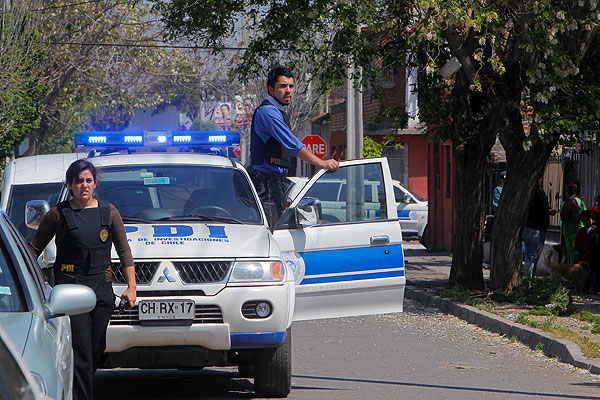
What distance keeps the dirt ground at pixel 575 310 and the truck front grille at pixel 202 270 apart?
17.0 ft

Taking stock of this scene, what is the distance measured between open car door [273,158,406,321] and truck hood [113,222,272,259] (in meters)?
0.84

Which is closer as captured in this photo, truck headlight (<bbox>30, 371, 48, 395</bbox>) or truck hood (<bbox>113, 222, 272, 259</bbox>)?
truck headlight (<bbox>30, 371, 48, 395</bbox>)

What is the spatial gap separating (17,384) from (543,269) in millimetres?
17954

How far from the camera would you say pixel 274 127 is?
8664 mm

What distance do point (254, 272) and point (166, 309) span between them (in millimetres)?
654

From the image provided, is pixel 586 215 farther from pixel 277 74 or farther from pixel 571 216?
pixel 277 74

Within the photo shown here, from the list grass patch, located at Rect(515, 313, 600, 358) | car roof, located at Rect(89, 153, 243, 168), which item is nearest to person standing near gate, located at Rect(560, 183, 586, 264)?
grass patch, located at Rect(515, 313, 600, 358)

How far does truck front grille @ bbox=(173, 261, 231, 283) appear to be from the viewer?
722 cm

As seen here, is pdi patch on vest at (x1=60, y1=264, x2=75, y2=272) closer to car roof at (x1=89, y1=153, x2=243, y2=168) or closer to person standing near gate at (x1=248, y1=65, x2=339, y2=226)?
car roof at (x1=89, y1=153, x2=243, y2=168)

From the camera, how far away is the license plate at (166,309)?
280 inches

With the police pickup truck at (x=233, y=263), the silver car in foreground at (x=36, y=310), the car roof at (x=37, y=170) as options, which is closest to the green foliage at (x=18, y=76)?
the car roof at (x=37, y=170)

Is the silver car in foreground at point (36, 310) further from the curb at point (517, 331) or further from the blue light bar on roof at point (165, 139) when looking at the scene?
the curb at point (517, 331)

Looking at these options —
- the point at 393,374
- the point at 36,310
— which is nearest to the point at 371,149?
the point at 393,374

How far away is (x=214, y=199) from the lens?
8336mm
